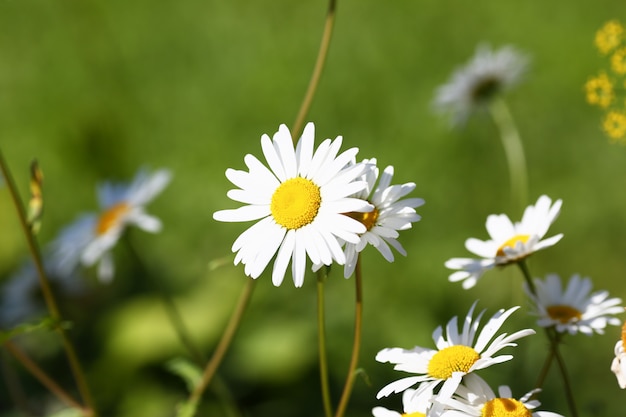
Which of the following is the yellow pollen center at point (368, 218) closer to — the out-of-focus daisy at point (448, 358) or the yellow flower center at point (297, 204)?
the yellow flower center at point (297, 204)

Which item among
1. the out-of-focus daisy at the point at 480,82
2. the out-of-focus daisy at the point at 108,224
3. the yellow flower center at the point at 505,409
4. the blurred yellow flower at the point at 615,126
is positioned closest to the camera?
the yellow flower center at the point at 505,409

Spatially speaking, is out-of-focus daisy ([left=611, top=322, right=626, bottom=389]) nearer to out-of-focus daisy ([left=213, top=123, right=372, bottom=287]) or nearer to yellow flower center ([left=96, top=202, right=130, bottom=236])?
out-of-focus daisy ([left=213, top=123, right=372, bottom=287])

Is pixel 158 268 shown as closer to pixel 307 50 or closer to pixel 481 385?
pixel 307 50

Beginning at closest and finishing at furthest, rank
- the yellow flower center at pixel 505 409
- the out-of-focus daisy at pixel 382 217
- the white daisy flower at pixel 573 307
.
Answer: the yellow flower center at pixel 505 409, the out-of-focus daisy at pixel 382 217, the white daisy flower at pixel 573 307

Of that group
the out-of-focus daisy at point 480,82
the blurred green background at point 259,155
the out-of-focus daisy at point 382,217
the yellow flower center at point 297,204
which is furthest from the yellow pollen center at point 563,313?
the out-of-focus daisy at point 480,82

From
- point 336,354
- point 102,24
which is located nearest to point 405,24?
point 102,24

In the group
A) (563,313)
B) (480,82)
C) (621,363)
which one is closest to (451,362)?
(621,363)
